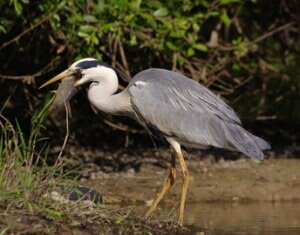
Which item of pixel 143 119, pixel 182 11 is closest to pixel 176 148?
pixel 143 119

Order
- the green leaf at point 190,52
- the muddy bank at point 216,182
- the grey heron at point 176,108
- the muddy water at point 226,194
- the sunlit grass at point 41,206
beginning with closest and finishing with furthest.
A: the sunlit grass at point 41,206
the grey heron at point 176,108
the muddy water at point 226,194
the muddy bank at point 216,182
the green leaf at point 190,52

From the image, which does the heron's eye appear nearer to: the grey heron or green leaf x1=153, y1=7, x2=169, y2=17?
the grey heron

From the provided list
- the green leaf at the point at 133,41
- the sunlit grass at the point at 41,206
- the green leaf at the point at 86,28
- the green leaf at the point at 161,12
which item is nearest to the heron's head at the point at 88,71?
the sunlit grass at the point at 41,206

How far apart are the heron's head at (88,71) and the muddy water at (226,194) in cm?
123

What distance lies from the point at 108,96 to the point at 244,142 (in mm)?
1181

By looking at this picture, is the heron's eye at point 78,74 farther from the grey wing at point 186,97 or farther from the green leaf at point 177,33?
the green leaf at point 177,33

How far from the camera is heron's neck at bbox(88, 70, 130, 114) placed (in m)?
7.58

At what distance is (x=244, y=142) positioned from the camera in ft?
24.1

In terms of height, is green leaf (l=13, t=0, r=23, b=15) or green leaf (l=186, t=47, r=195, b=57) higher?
green leaf (l=13, t=0, r=23, b=15)

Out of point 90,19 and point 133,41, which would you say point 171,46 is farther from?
point 90,19

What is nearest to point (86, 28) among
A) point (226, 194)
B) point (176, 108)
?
point (176, 108)

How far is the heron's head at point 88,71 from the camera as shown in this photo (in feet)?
24.7

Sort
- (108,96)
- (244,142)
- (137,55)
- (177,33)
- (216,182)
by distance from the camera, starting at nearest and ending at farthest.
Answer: (244,142) → (108,96) → (177,33) → (216,182) → (137,55)

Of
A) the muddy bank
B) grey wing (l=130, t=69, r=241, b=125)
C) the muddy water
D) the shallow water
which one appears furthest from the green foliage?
the shallow water
